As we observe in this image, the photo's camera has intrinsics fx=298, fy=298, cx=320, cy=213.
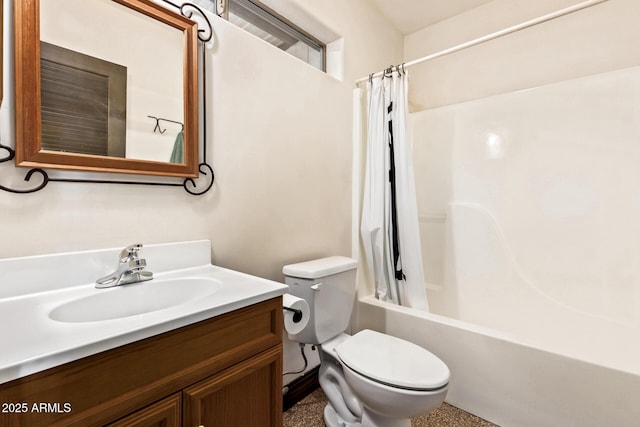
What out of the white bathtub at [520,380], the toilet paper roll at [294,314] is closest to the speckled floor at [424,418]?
the white bathtub at [520,380]

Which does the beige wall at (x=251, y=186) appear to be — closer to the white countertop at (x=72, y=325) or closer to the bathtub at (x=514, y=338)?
the white countertop at (x=72, y=325)

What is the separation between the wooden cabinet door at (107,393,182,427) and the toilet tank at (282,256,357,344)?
2.39 feet

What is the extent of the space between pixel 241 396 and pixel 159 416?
0.22 m

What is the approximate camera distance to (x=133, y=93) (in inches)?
40.7

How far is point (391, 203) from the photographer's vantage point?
1.86 metres

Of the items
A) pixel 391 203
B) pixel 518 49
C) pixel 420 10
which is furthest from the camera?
pixel 420 10

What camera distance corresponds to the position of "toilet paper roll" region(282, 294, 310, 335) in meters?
1.10

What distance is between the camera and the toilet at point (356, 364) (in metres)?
1.07

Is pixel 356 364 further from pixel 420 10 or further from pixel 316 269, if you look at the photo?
pixel 420 10

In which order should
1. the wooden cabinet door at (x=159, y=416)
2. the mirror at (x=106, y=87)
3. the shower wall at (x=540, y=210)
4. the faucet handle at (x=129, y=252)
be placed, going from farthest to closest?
the shower wall at (x=540, y=210)
the faucet handle at (x=129, y=252)
the mirror at (x=106, y=87)
the wooden cabinet door at (x=159, y=416)

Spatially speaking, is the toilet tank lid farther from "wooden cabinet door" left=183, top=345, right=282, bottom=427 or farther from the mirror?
the mirror

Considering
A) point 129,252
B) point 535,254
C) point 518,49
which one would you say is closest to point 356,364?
point 129,252

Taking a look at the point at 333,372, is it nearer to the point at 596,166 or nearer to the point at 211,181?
the point at 211,181

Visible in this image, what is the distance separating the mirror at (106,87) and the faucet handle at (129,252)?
0.26 m
